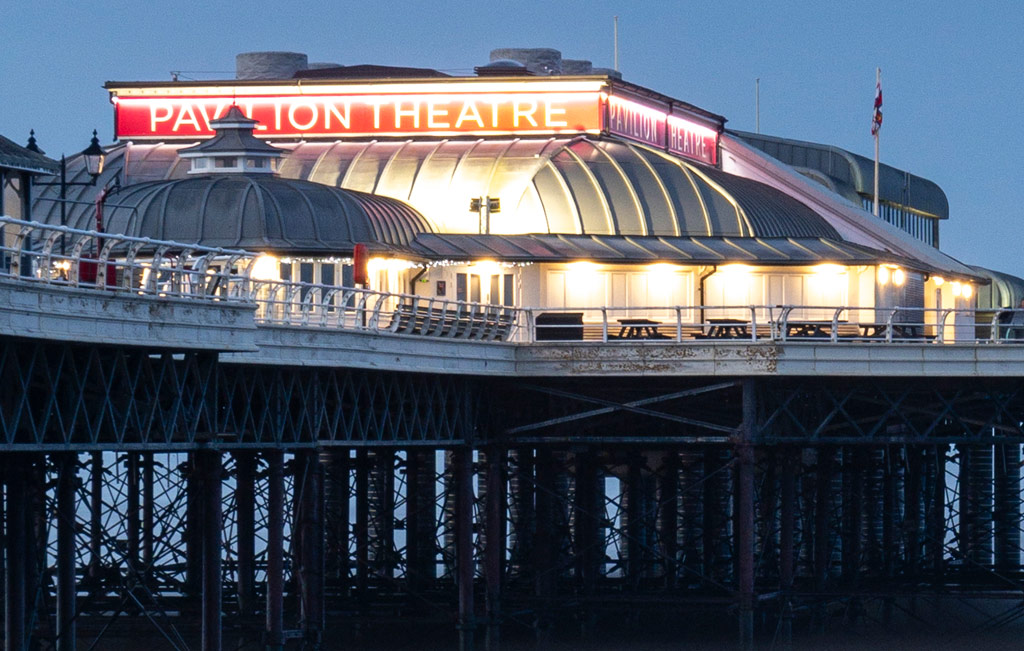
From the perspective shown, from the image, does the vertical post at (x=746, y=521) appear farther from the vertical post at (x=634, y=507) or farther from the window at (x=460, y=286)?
the window at (x=460, y=286)

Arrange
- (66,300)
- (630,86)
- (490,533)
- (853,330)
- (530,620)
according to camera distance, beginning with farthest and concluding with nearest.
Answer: (630,86)
(853,330)
(530,620)
(490,533)
(66,300)

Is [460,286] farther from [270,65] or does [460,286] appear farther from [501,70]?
[270,65]

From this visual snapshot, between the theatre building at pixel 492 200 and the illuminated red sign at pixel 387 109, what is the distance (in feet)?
0.23

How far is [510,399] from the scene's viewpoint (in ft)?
219

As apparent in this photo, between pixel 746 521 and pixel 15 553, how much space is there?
24.0 m

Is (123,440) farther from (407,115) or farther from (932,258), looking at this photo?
(932,258)

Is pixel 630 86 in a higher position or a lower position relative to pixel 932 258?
higher

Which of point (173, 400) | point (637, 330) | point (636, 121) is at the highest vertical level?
point (636, 121)

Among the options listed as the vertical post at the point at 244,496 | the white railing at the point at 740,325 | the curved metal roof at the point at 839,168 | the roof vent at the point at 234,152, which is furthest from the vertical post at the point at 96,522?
the curved metal roof at the point at 839,168

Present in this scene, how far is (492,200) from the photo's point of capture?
80.6 m

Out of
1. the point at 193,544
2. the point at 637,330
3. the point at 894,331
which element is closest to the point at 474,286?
the point at 637,330

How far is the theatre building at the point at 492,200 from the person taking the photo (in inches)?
2862

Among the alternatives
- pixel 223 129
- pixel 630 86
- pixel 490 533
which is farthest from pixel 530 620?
pixel 630 86

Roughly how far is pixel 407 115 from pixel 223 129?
10.8 metres
